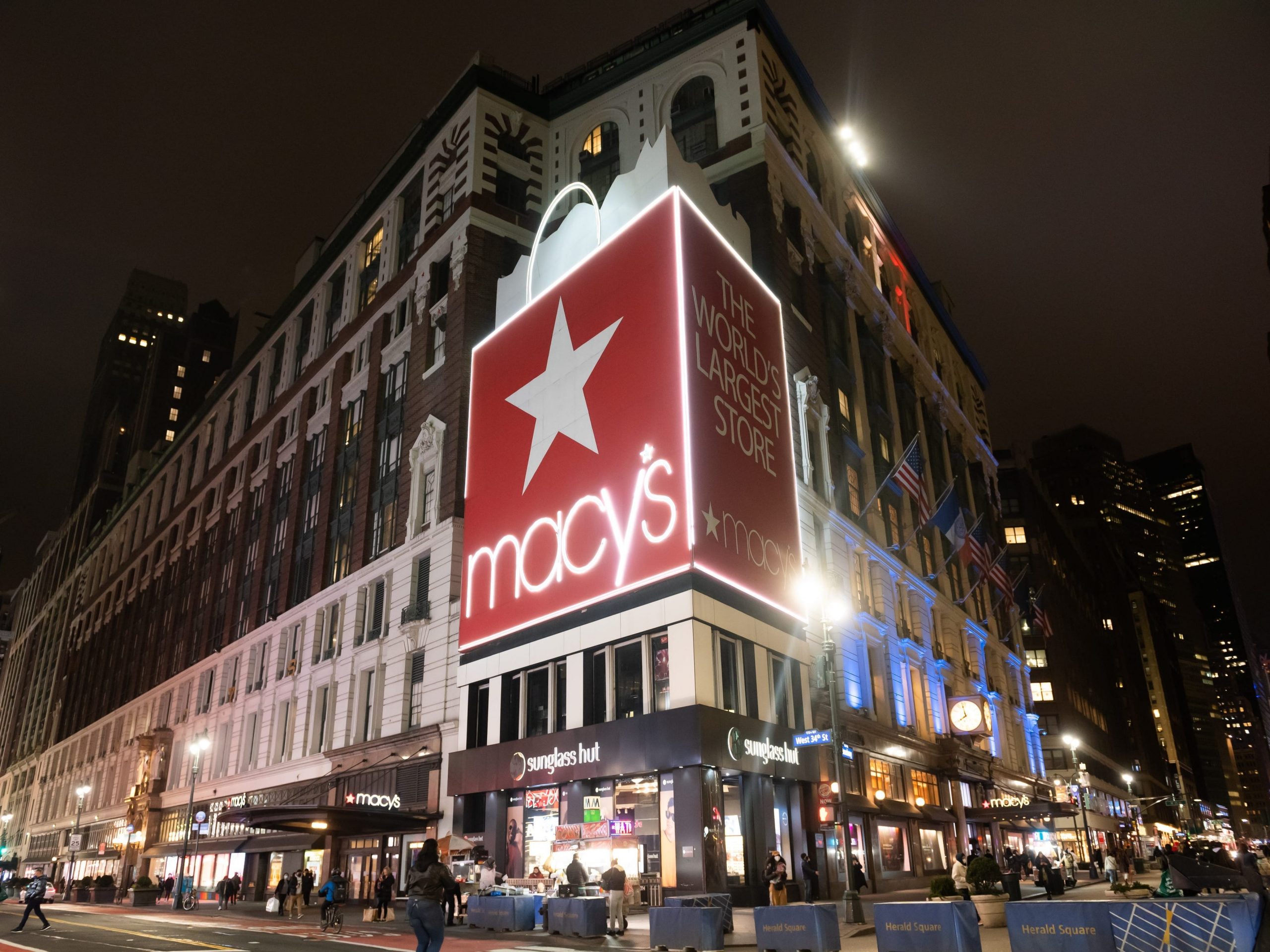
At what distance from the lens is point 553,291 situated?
42000mm

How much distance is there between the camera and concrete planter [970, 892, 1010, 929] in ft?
72.2

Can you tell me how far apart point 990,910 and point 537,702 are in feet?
64.6

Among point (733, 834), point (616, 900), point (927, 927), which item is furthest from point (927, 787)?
point (927, 927)

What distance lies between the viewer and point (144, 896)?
5172 centimetres

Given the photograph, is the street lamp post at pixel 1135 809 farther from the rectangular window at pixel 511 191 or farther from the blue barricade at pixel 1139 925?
the blue barricade at pixel 1139 925

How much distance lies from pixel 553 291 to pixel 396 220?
2412cm

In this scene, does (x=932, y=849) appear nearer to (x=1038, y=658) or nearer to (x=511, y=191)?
(x=511, y=191)

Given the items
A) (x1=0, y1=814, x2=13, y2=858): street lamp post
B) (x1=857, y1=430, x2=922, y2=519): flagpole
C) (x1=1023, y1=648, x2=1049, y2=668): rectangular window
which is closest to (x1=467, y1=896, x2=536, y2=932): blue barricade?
(x1=857, y1=430, x2=922, y2=519): flagpole

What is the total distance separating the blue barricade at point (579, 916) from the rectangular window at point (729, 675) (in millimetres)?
9220

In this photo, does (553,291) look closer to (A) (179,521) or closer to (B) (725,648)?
(B) (725,648)

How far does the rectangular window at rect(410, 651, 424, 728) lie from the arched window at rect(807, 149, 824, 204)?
3601 cm

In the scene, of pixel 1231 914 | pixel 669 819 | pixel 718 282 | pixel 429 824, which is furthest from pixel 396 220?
pixel 1231 914

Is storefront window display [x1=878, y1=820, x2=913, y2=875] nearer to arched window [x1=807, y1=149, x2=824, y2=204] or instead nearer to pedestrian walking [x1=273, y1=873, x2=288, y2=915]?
pedestrian walking [x1=273, y1=873, x2=288, y2=915]

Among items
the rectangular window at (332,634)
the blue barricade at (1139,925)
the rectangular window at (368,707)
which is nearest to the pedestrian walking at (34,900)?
the rectangular window at (368,707)
